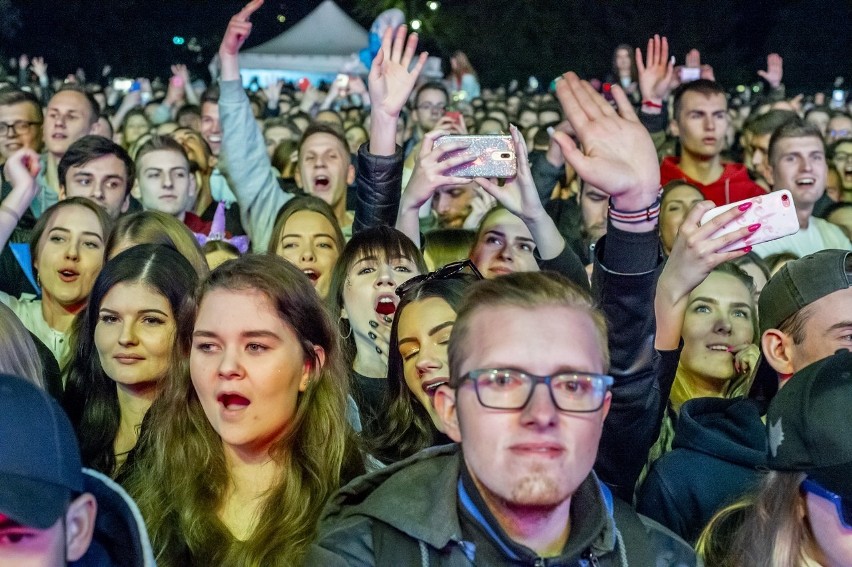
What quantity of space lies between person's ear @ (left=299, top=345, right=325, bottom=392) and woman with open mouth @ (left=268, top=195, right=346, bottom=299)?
188cm

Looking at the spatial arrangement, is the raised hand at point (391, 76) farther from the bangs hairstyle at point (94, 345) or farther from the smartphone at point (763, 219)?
the smartphone at point (763, 219)

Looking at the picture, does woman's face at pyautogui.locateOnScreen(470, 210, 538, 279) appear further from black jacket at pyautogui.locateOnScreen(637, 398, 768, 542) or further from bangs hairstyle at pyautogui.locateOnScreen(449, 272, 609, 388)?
bangs hairstyle at pyautogui.locateOnScreen(449, 272, 609, 388)

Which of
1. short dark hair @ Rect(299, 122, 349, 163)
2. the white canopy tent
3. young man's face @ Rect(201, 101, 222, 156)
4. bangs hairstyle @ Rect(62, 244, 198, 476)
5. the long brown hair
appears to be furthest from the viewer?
the white canopy tent

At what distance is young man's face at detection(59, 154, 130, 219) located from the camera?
20.3ft

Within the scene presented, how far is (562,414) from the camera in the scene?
2309mm

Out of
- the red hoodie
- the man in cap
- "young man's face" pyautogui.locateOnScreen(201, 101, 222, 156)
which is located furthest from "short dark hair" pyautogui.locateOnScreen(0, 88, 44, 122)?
the man in cap

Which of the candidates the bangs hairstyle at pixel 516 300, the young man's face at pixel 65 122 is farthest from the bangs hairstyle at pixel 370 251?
the young man's face at pixel 65 122

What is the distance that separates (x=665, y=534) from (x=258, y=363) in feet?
3.84

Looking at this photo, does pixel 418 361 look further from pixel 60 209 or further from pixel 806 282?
pixel 60 209

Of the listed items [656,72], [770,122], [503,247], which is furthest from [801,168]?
[503,247]

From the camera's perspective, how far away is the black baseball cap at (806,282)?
3.45 meters

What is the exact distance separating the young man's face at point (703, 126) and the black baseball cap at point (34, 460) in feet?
18.9

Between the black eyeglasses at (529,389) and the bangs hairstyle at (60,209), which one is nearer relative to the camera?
the black eyeglasses at (529,389)

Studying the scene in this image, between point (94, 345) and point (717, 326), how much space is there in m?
2.34
